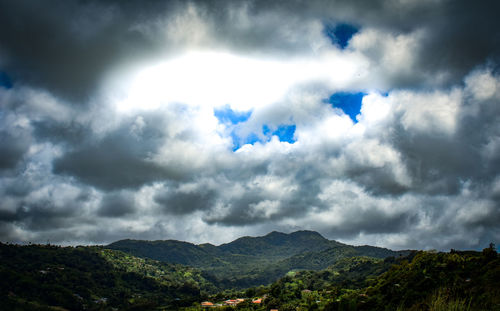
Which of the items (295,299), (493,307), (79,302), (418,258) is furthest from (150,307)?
(493,307)

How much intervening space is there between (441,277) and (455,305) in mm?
52728

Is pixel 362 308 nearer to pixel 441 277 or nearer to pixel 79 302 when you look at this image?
pixel 441 277

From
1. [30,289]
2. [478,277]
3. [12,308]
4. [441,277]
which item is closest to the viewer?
[478,277]

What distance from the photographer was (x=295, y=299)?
456 feet

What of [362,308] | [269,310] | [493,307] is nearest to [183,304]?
[269,310]

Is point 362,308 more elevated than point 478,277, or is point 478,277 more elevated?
point 478,277

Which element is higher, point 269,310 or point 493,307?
point 493,307

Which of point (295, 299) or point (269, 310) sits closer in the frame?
point (269, 310)

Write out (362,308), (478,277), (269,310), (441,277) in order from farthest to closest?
(269,310) < (441,277) < (478,277) < (362,308)

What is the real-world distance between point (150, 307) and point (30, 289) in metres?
77.5

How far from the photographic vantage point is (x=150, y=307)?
198625mm

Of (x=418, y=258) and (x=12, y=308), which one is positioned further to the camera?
(x=12, y=308)

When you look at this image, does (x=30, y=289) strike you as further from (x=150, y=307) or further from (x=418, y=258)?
(x=418, y=258)

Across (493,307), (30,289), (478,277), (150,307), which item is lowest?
(150,307)
